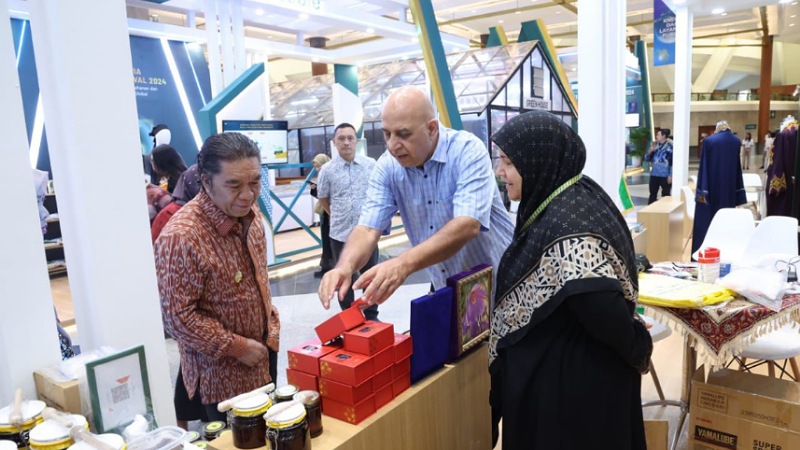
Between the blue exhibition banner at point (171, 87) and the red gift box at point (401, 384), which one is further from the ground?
the blue exhibition banner at point (171, 87)

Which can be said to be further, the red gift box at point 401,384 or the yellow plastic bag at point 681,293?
the yellow plastic bag at point 681,293

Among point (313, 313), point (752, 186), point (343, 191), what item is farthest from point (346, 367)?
point (752, 186)

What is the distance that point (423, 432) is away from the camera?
5.32 ft

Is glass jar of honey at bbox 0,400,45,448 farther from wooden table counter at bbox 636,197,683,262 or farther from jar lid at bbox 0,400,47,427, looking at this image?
wooden table counter at bbox 636,197,683,262

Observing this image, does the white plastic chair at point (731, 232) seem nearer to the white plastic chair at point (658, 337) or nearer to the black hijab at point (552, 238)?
the white plastic chair at point (658, 337)

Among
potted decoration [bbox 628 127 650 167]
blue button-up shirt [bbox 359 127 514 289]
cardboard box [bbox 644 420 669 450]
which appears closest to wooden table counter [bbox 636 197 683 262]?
cardboard box [bbox 644 420 669 450]

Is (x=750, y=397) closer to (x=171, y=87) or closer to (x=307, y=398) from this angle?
(x=307, y=398)

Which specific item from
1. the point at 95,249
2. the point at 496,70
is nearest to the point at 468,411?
the point at 95,249

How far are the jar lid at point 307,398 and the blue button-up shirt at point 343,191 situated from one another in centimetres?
332

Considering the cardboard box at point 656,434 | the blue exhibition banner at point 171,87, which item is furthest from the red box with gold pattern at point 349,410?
the blue exhibition banner at point 171,87

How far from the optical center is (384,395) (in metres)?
1.50

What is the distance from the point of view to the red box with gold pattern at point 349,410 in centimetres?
140

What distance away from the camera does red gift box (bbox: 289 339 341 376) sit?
1487 mm

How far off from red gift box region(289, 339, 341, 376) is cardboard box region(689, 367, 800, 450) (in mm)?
1894
